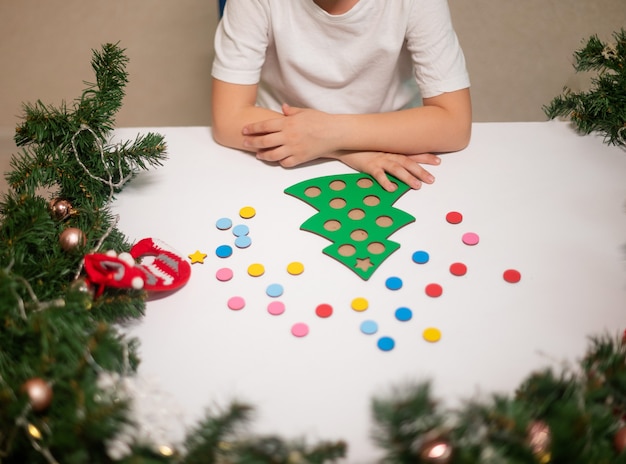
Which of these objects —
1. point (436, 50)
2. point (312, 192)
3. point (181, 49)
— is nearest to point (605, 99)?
point (436, 50)

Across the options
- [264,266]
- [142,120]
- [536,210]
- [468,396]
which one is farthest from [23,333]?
[142,120]

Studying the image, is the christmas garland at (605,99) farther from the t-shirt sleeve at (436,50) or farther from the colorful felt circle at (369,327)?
the colorful felt circle at (369,327)

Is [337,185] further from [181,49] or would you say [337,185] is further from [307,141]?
[181,49]

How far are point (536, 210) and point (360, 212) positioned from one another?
263 millimetres

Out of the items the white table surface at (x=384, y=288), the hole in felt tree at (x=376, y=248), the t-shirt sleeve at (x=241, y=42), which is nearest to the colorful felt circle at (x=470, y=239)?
the white table surface at (x=384, y=288)

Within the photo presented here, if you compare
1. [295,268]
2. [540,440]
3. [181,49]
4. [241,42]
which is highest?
[181,49]

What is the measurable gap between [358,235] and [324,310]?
150mm

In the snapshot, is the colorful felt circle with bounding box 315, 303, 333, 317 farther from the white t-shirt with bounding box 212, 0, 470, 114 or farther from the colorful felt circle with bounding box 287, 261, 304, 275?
the white t-shirt with bounding box 212, 0, 470, 114

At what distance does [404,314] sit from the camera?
2.55ft

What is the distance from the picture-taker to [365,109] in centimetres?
133

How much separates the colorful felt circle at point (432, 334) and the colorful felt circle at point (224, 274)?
27 cm

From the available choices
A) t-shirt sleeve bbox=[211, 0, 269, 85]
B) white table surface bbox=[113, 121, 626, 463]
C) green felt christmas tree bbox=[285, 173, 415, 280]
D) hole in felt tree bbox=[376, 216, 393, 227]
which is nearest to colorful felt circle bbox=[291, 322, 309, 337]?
white table surface bbox=[113, 121, 626, 463]

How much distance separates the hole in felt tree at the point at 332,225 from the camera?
900 mm

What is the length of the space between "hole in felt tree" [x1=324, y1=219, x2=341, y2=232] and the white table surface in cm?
2
